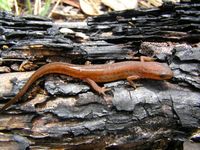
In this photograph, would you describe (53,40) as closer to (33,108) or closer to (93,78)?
(93,78)

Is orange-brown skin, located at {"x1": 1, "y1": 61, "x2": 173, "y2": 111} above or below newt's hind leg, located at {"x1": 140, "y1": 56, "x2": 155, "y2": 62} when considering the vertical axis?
below

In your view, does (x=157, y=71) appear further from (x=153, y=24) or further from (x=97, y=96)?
(x=153, y=24)

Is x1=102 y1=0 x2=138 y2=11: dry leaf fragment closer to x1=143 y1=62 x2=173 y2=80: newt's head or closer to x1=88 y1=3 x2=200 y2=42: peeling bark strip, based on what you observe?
x1=88 y1=3 x2=200 y2=42: peeling bark strip

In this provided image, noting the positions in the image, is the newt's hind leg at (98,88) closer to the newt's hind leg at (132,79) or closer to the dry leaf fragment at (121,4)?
the newt's hind leg at (132,79)

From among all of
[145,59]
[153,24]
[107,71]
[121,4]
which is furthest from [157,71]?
[121,4]

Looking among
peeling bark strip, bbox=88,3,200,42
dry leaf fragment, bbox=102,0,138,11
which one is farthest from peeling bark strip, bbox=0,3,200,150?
dry leaf fragment, bbox=102,0,138,11

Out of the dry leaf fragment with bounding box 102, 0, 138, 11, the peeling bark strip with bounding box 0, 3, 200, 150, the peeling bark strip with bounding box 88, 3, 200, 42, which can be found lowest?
the peeling bark strip with bounding box 0, 3, 200, 150

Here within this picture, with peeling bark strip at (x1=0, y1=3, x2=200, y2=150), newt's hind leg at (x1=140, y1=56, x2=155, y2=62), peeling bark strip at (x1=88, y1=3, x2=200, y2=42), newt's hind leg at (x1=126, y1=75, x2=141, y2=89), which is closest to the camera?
peeling bark strip at (x1=0, y1=3, x2=200, y2=150)
